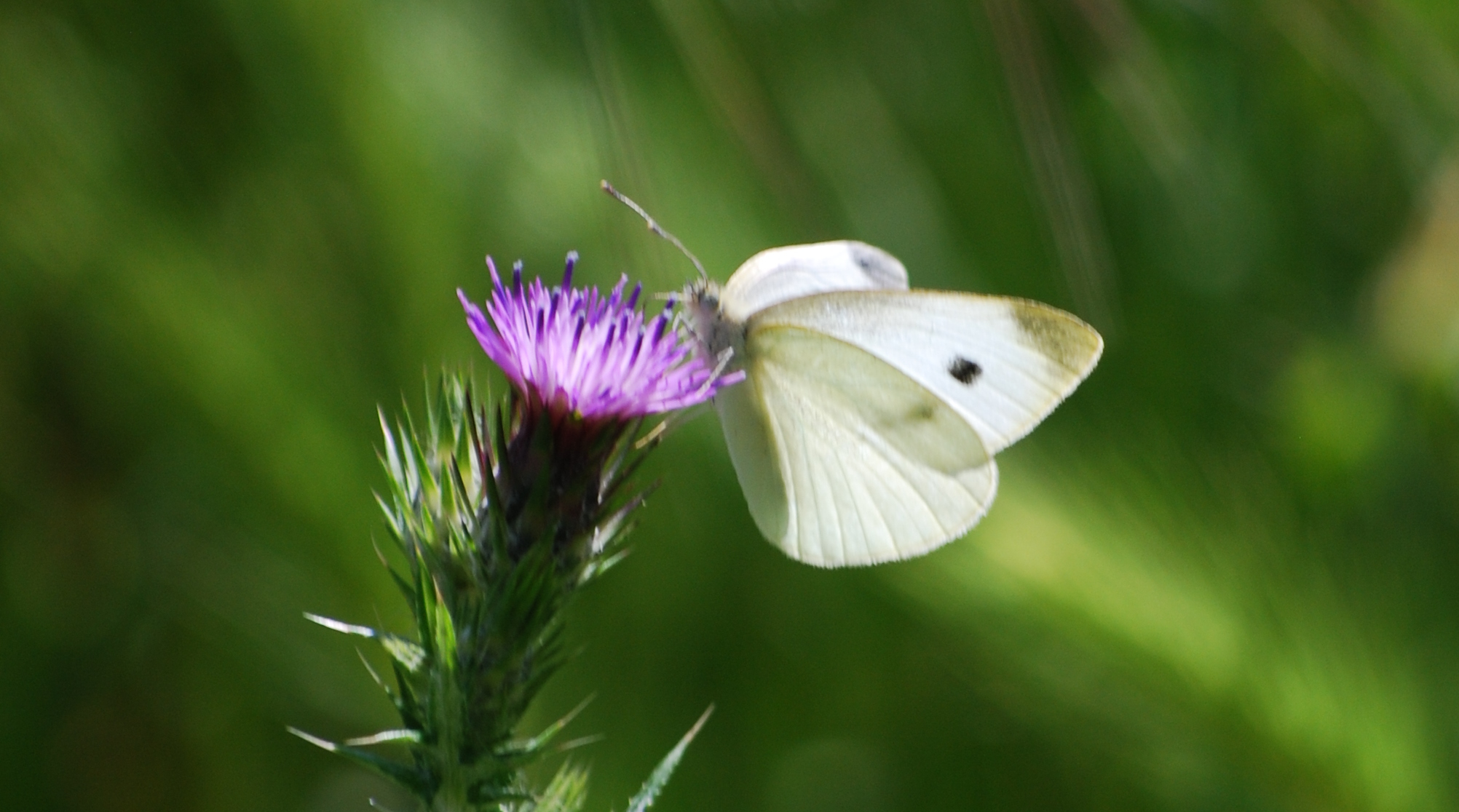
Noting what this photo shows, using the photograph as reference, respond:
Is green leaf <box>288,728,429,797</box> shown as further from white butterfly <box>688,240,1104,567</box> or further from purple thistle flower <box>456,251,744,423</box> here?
white butterfly <box>688,240,1104,567</box>

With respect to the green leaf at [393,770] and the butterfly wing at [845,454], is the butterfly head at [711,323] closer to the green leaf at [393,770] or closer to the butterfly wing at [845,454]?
the butterfly wing at [845,454]

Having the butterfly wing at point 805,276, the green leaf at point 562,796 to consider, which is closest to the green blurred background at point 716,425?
the butterfly wing at point 805,276

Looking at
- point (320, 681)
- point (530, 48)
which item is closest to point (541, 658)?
point (320, 681)

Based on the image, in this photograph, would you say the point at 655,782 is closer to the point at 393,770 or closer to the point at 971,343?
the point at 393,770

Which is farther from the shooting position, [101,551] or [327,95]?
[101,551]

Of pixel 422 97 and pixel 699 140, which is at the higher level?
pixel 699 140

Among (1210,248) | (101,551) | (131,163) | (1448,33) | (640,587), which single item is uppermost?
(1448,33)

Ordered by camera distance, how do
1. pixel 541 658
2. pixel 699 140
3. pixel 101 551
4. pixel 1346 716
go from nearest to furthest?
pixel 541 658 < pixel 1346 716 < pixel 699 140 < pixel 101 551

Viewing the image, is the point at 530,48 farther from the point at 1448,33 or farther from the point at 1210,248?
the point at 1448,33
